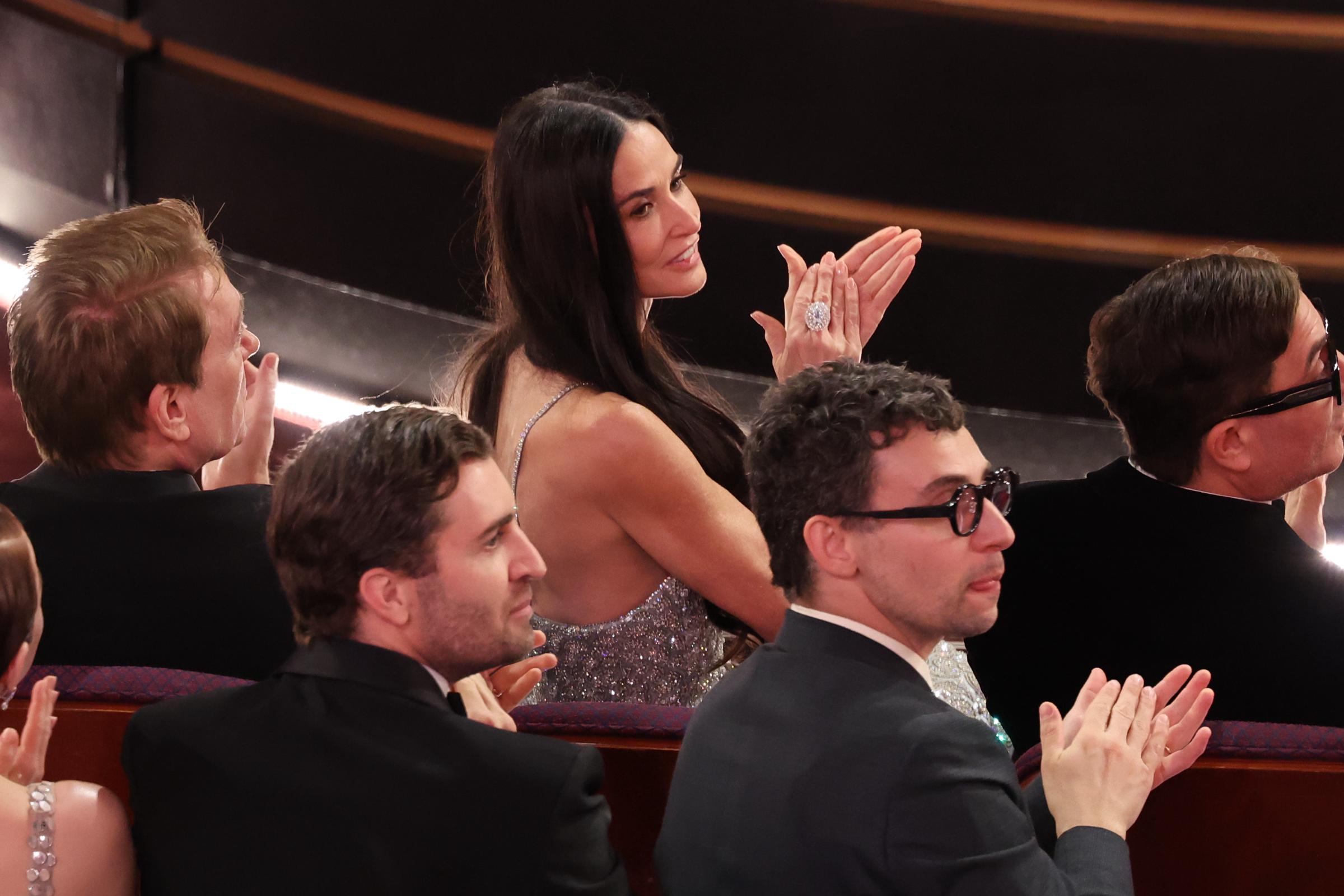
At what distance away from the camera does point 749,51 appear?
162 inches

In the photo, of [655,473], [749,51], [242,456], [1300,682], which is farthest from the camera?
[749,51]

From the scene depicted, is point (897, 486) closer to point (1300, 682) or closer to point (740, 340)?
point (1300, 682)

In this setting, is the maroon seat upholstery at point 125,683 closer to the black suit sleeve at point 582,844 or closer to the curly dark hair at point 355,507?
the curly dark hair at point 355,507

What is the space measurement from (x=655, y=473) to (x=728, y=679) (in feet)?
2.14

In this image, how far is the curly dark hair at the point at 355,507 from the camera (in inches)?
53.4

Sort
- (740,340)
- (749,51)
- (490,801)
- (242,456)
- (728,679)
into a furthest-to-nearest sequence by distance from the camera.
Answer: (740,340)
(749,51)
(242,456)
(728,679)
(490,801)

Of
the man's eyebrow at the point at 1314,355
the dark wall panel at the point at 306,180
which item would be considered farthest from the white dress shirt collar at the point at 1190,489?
the dark wall panel at the point at 306,180

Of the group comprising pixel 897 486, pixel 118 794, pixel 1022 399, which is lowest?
pixel 1022 399

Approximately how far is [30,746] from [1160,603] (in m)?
1.21

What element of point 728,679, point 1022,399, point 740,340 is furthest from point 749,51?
point 728,679

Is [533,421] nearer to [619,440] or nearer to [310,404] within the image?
[619,440]

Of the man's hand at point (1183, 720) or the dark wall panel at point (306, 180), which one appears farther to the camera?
the dark wall panel at point (306, 180)

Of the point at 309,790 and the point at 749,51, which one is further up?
the point at 749,51

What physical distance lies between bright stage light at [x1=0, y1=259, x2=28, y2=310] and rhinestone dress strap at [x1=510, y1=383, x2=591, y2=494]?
2043 millimetres
